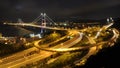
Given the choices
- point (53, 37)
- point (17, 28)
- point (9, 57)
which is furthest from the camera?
point (17, 28)

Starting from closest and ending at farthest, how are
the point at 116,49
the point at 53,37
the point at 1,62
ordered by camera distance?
the point at 116,49
the point at 1,62
the point at 53,37

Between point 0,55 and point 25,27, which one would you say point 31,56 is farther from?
point 25,27

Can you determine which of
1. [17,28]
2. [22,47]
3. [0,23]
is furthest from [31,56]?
[0,23]

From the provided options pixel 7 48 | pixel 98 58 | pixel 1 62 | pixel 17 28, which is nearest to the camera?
pixel 98 58

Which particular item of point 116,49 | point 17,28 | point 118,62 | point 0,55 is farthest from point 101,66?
point 17,28

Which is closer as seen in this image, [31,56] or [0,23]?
[31,56]

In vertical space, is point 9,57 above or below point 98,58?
below

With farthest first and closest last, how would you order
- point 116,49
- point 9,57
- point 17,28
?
point 17,28, point 9,57, point 116,49

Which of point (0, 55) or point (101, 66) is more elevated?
point (101, 66)

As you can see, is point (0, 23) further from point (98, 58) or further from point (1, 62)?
point (98, 58)
